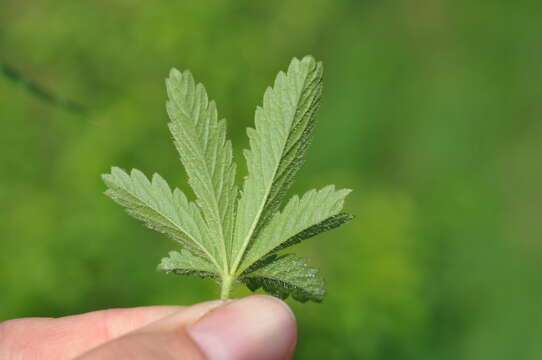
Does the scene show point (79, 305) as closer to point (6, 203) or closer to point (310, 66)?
point (6, 203)

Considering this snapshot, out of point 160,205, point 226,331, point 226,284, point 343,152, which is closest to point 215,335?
point 226,331

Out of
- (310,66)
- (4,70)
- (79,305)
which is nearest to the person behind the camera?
(310,66)

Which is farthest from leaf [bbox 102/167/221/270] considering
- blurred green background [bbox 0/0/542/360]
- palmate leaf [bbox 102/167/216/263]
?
blurred green background [bbox 0/0/542/360]

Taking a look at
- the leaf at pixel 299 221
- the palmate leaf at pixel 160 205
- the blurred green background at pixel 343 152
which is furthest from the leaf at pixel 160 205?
the blurred green background at pixel 343 152

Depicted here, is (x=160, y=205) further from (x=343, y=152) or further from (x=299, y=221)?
(x=343, y=152)

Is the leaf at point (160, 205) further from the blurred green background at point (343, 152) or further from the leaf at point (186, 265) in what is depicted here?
the blurred green background at point (343, 152)

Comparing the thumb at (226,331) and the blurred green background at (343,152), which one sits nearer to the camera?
the thumb at (226,331)

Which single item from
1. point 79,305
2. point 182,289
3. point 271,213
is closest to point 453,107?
point 182,289
